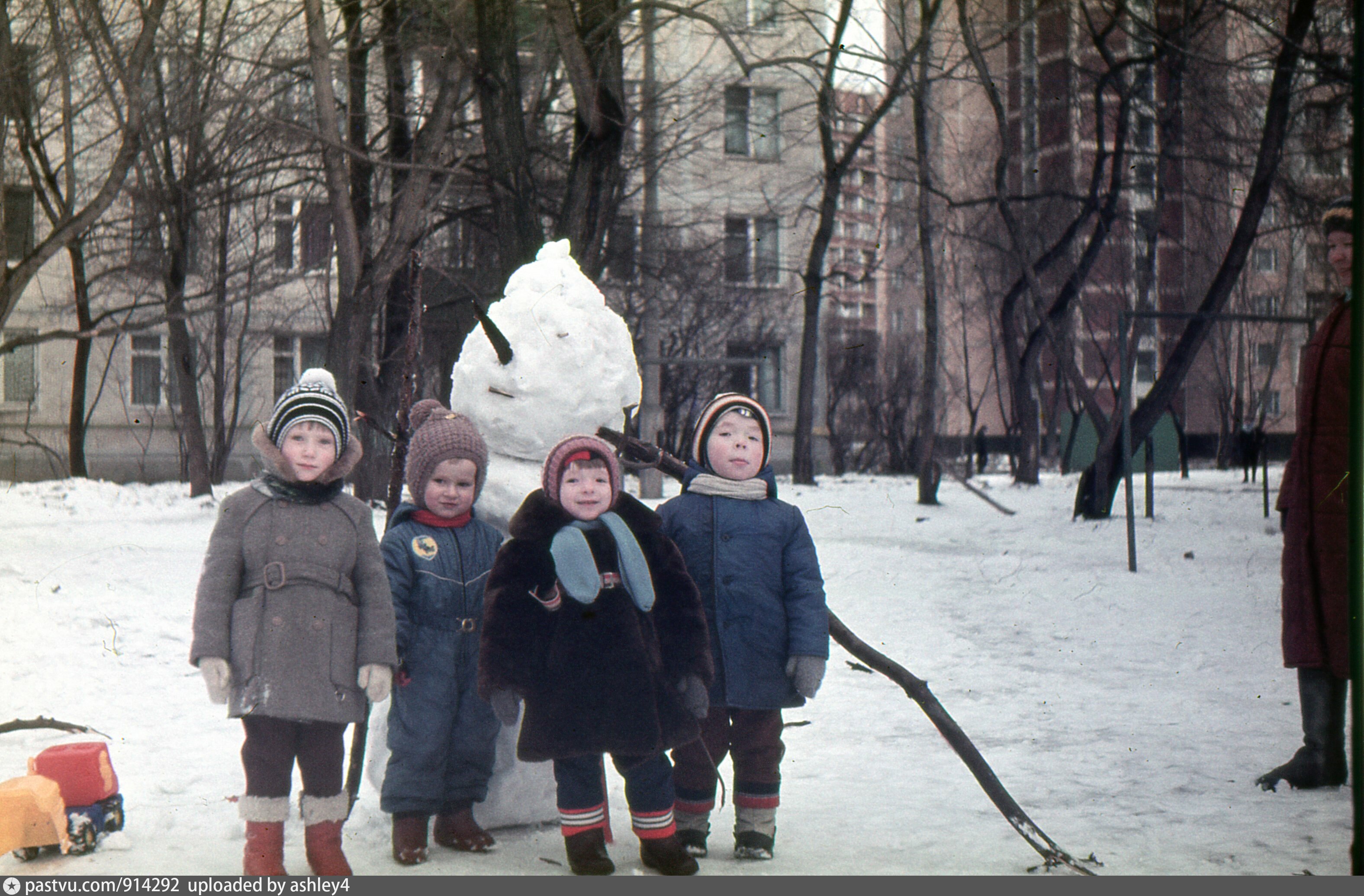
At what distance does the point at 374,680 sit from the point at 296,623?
183 mm

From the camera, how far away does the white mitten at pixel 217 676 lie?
2.37 m

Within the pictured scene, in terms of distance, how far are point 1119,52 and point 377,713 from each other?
9434mm

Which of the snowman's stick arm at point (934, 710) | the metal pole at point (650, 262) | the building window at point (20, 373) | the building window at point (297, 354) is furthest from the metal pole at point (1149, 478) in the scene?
the building window at point (20, 373)

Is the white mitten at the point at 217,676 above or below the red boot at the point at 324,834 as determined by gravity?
above

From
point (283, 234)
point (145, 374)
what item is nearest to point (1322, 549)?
point (145, 374)

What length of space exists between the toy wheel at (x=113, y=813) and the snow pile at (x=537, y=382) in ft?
3.24

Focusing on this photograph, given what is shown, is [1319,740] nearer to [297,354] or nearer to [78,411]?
[78,411]

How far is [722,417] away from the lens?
2.79 meters

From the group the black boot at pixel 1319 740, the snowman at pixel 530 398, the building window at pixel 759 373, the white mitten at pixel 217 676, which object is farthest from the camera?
the building window at pixel 759 373

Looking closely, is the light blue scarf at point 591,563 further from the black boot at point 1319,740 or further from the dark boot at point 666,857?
the black boot at point 1319,740

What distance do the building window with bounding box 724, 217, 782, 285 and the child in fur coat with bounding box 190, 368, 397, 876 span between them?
5752 mm

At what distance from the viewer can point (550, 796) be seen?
299cm

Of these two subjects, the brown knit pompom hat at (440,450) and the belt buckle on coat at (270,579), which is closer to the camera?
the belt buckle on coat at (270,579)

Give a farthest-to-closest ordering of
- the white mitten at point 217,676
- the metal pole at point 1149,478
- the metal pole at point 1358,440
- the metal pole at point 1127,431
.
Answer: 1. the metal pole at point 1149,478
2. the metal pole at point 1127,431
3. the white mitten at point 217,676
4. the metal pole at point 1358,440
